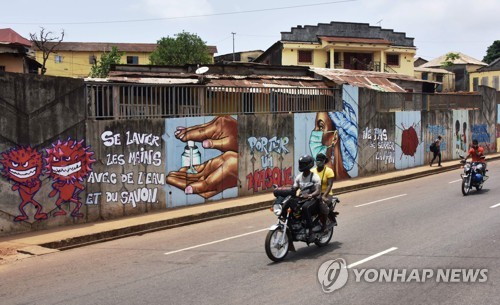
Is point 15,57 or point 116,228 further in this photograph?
point 15,57

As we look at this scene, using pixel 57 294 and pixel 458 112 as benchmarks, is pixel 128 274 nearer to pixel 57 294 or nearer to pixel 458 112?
pixel 57 294

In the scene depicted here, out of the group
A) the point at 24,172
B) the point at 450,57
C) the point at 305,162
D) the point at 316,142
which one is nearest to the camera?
the point at 305,162

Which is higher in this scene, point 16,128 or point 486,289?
point 16,128

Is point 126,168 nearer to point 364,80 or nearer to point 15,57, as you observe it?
point 364,80

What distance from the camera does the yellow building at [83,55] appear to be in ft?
243

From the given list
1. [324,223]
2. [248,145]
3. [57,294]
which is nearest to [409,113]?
[248,145]

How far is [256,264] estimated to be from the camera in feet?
27.7

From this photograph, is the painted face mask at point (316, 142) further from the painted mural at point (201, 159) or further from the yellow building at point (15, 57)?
the yellow building at point (15, 57)

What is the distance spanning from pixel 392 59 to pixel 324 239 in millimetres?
51905

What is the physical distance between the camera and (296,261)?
8.62 m

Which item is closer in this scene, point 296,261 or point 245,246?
point 296,261

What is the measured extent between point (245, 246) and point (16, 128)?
18.2 ft

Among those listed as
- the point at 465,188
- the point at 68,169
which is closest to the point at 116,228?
the point at 68,169

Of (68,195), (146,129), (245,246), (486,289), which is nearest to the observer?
(486,289)
